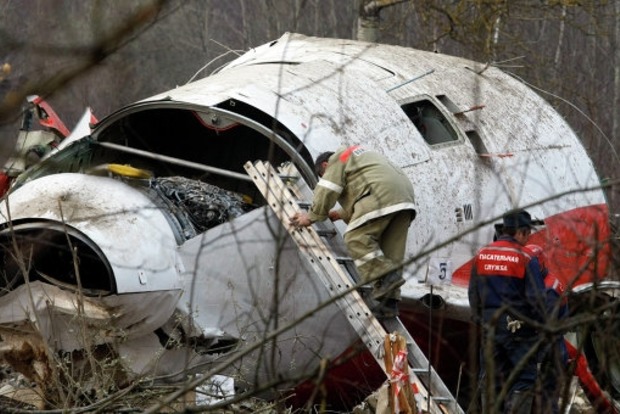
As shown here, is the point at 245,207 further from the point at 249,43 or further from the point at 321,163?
→ the point at 249,43

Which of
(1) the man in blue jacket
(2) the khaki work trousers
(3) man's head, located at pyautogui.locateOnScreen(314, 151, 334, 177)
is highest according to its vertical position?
(3) man's head, located at pyautogui.locateOnScreen(314, 151, 334, 177)

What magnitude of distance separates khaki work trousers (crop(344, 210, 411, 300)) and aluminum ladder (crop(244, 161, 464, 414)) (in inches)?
5.3

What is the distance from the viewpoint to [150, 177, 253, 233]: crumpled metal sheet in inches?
360

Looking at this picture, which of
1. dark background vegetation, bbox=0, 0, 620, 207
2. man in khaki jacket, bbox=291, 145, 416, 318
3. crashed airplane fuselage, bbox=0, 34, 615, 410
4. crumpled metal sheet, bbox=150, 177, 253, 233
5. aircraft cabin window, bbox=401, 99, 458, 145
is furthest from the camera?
aircraft cabin window, bbox=401, 99, 458, 145

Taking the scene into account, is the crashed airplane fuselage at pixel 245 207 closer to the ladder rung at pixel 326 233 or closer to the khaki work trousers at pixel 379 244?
the ladder rung at pixel 326 233

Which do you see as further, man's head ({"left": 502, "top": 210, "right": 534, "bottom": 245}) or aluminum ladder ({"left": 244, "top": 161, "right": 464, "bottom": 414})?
man's head ({"left": 502, "top": 210, "right": 534, "bottom": 245})

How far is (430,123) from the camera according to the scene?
10.5m

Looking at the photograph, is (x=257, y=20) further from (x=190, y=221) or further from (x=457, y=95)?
(x=190, y=221)

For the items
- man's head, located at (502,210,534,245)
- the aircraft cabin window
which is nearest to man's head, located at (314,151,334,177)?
man's head, located at (502,210,534,245)

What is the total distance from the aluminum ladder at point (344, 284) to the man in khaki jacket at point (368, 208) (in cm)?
12

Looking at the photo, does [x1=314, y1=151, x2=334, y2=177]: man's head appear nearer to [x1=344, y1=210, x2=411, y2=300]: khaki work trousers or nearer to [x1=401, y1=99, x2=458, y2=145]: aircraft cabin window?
[x1=344, y1=210, x2=411, y2=300]: khaki work trousers

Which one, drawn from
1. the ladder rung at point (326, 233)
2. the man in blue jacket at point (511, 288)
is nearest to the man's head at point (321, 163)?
the ladder rung at point (326, 233)

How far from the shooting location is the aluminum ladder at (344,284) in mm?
8680

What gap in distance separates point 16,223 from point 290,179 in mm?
1931
